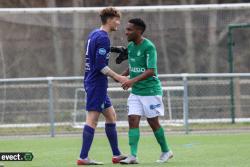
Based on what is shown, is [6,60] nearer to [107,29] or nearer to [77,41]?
[77,41]

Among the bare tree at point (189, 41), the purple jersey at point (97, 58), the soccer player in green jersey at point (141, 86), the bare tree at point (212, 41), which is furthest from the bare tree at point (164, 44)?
the purple jersey at point (97, 58)

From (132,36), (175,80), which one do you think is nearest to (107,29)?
(132,36)

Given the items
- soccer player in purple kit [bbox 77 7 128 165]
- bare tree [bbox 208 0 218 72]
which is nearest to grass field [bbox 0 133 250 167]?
soccer player in purple kit [bbox 77 7 128 165]

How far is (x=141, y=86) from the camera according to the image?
11.3 m

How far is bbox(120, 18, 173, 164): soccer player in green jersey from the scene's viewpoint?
11.1 metres

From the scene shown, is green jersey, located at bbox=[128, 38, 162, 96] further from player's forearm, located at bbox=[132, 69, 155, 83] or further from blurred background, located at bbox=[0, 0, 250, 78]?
blurred background, located at bbox=[0, 0, 250, 78]

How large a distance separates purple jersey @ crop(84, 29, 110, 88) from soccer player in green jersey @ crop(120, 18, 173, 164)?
356 millimetres

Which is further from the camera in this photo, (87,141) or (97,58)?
(87,141)

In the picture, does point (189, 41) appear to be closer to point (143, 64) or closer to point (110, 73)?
point (143, 64)

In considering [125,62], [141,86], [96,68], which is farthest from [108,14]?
[125,62]

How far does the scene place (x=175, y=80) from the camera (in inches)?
738

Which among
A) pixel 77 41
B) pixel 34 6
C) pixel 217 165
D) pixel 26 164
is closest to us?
pixel 217 165

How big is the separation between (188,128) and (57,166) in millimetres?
8000

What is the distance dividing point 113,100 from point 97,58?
8.09 metres
